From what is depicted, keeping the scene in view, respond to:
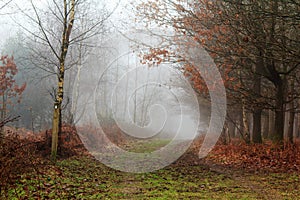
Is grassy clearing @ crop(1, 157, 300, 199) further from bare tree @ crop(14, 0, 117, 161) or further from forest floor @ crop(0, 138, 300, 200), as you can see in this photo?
bare tree @ crop(14, 0, 117, 161)

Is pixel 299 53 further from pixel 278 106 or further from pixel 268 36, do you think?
pixel 278 106

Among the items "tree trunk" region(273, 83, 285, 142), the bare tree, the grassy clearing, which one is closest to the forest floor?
the grassy clearing

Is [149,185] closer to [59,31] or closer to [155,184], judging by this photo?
[155,184]

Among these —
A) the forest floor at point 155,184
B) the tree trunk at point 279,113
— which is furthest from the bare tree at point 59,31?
the tree trunk at point 279,113

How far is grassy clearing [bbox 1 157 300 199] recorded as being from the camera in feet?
23.5

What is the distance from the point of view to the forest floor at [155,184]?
282 inches

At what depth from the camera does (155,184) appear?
8969mm

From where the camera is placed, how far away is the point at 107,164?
13648mm

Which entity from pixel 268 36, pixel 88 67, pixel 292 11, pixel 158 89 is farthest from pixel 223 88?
pixel 158 89

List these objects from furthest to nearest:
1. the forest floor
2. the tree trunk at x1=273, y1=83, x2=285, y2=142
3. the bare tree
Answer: the tree trunk at x1=273, y1=83, x2=285, y2=142, the bare tree, the forest floor

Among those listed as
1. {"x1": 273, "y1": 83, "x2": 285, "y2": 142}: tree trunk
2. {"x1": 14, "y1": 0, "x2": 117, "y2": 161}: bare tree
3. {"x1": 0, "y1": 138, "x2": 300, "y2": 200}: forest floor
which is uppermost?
{"x1": 14, "y1": 0, "x2": 117, "y2": 161}: bare tree

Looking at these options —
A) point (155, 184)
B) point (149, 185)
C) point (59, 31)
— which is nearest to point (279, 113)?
point (155, 184)

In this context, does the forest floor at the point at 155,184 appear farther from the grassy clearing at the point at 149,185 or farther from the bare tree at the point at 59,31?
the bare tree at the point at 59,31

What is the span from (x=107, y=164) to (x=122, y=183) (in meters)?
4.50
